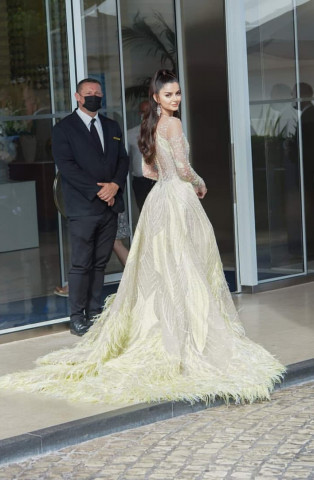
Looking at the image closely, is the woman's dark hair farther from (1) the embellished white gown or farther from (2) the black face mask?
(2) the black face mask

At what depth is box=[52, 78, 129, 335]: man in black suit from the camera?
8.74 m

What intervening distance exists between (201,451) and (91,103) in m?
3.70

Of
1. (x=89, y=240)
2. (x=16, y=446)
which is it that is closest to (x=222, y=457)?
(x=16, y=446)

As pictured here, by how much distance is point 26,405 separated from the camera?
6.68 metres

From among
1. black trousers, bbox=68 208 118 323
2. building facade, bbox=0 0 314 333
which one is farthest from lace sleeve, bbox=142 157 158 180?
building facade, bbox=0 0 314 333

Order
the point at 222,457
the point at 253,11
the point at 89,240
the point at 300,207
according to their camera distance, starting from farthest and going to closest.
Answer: the point at 300,207
the point at 253,11
the point at 89,240
the point at 222,457

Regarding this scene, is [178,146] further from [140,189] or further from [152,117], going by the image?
[140,189]

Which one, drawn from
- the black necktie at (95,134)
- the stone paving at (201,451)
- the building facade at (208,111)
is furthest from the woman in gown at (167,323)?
the building facade at (208,111)

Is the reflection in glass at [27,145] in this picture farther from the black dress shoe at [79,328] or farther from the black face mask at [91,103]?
the black face mask at [91,103]

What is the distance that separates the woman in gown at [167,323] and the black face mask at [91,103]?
1216 millimetres

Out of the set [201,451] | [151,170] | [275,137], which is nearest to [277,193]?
[275,137]

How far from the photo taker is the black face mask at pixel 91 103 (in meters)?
8.73

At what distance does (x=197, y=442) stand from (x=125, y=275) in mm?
1963

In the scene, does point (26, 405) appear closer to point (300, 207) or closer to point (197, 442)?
point (197, 442)
